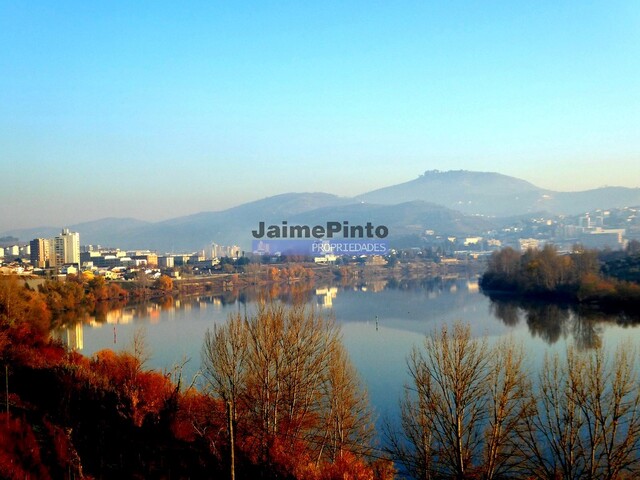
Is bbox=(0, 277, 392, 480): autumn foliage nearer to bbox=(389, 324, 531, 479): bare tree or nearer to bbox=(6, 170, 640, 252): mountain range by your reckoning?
bbox=(389, 324, 531, 479): bare tree

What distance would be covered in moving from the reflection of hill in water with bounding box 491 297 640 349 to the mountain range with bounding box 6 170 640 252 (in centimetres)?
3147

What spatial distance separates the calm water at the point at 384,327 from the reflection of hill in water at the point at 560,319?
10 mm

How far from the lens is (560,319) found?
323 inches

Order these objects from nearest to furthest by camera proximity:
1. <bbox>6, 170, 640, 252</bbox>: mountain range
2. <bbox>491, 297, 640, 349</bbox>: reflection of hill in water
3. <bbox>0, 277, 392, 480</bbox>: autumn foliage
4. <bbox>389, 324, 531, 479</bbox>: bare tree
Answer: <bbox>0, 277, 392, 480</bbox>: autumn foliage → <bbox>389, 324, 531, 479</bbox>: bare tree → <bbox>491, 297, 640, 349</bbox>: reflection of hill in water → <bbox>6, 170, 640, 252</bbox>: mountain range

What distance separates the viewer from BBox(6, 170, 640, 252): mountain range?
56.6 m

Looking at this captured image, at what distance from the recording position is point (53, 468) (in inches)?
100

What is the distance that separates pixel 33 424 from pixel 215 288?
13.9m

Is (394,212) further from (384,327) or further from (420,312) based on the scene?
(384,327)

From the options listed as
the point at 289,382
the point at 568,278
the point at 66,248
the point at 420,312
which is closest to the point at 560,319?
the point at 420,312

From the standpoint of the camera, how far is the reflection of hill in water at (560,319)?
6766mm

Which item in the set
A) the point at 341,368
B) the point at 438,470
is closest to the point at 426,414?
the point at 438,470

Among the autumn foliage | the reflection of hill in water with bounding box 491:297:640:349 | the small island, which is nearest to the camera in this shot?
the autumn foliage

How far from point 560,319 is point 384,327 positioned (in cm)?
230

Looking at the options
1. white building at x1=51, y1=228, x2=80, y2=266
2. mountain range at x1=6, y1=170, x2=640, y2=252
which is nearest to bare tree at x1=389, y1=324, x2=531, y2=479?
white building at x1=51, y1=228, x2=80, y2=266
